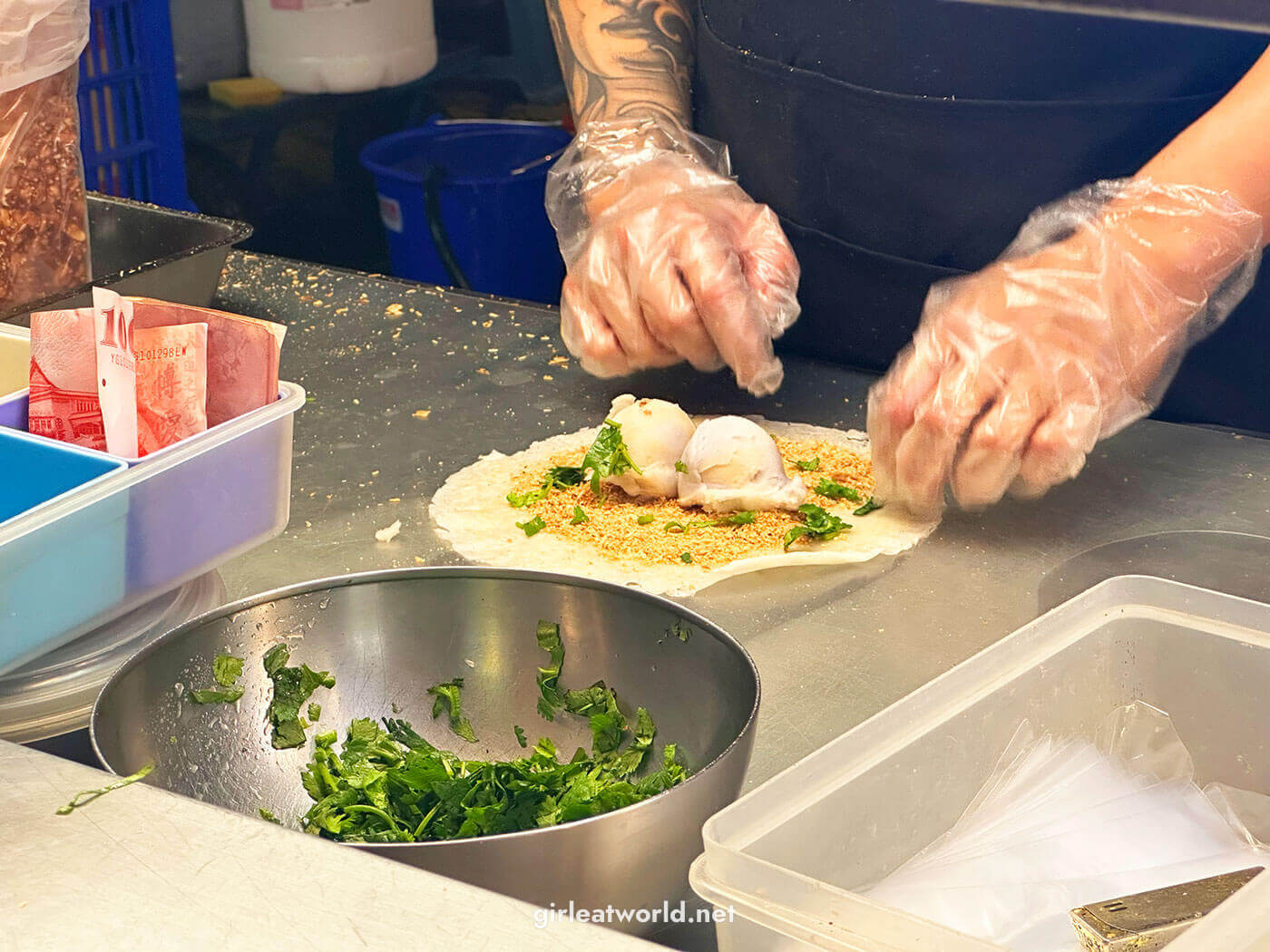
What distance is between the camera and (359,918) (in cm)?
44

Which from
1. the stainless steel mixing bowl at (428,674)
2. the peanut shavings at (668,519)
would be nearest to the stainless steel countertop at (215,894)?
the stainless steel mixing bowl at (428,674)

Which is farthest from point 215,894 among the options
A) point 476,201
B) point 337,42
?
point 337,42

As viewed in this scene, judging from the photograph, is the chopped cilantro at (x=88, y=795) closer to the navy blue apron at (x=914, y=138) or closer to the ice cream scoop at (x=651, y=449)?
the ice cream scoop at (x=651, y=449)

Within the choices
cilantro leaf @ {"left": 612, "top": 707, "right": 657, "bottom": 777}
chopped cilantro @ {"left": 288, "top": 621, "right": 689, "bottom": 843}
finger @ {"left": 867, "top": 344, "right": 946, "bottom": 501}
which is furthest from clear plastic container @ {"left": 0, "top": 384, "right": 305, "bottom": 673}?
finger @ {"left": 867, "top": 344, "right": 946, "bottom": 501}

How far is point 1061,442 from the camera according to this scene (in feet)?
3.34

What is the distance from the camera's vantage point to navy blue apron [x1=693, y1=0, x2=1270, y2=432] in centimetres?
120

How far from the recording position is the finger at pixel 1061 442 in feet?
3.34

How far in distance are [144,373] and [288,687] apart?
19 cm

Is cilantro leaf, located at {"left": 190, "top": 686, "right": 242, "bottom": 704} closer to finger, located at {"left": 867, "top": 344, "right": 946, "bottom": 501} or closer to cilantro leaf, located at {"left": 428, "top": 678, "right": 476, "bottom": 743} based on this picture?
cilantro leaf, located at {"left": 428, "top": 678, "right": 476, "bottom": 743}

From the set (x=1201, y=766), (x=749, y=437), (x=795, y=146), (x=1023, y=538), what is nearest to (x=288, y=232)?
(x=795, y=146)

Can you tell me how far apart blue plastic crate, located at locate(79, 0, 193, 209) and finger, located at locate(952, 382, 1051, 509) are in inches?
46.5

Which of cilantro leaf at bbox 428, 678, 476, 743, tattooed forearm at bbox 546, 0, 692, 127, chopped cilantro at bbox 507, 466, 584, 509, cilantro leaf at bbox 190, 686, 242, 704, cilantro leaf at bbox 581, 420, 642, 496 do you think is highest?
tattooed forearm at bbox 546, 0, 692, 127

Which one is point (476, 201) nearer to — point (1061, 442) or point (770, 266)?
point (770, 266)

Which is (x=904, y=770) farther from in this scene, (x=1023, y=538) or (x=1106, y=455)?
(x=1106, y=455)
